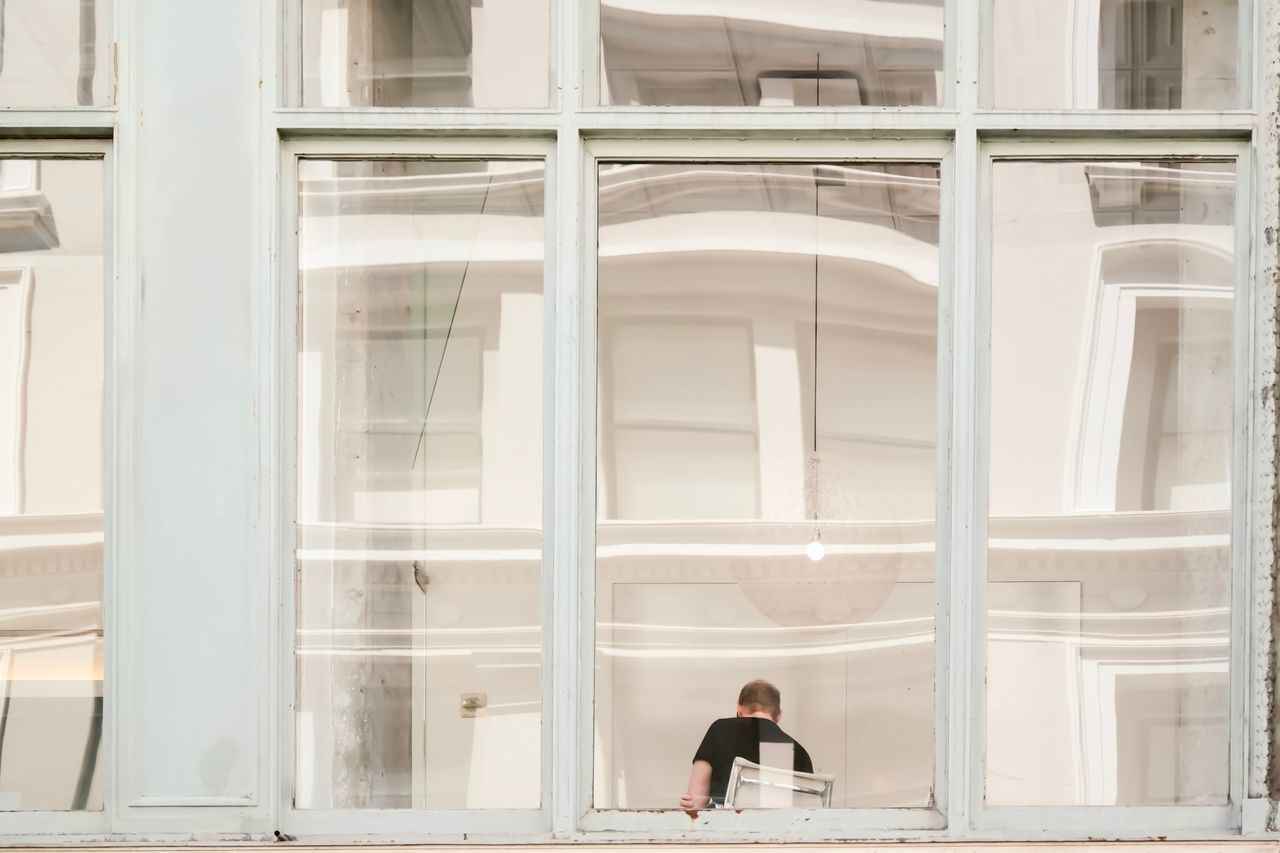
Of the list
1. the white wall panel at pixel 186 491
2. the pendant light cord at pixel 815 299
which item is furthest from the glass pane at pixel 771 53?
the white wall panel at pixel 186 491

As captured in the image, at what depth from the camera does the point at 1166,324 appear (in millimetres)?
3896

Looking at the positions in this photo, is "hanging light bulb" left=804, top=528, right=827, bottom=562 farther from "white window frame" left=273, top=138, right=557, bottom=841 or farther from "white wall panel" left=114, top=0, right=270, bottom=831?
"white wall panel" left=114, top=0, right=270, bottom=831

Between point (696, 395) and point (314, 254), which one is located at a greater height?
point (314, 254)

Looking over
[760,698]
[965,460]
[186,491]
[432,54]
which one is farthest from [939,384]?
[186,491]

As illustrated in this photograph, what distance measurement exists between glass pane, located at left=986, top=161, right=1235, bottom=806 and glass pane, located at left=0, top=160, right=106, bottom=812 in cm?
295

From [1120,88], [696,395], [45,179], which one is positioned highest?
[1120,88]

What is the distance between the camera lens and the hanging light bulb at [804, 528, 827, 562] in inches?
154

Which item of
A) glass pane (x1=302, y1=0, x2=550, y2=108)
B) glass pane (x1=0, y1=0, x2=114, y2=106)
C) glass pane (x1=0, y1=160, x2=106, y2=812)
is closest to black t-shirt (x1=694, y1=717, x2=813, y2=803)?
glass pane (x1=0, y1=160, x2=106, y2=812)

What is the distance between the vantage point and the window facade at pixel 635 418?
3.74 m

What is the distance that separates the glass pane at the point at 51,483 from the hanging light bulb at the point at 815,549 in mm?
2316

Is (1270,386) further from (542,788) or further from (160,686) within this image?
(160,686)

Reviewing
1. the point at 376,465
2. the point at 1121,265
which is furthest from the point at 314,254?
the point at 1121,265

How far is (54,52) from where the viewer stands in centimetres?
384

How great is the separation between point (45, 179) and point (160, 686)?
1.71m
